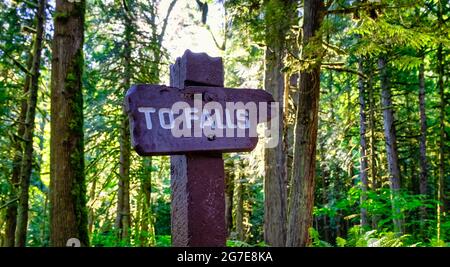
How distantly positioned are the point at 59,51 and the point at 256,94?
414cm

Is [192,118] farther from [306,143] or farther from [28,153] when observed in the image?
[28,153]

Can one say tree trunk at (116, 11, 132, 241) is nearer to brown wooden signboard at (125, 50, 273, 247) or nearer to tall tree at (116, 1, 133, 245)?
tall tree at (116, 1, 133, 245)

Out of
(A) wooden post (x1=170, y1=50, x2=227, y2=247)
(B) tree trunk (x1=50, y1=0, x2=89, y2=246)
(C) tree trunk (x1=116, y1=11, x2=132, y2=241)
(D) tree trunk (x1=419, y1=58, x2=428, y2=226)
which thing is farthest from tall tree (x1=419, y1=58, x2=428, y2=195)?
(A) wooden post (x1=170, y1=50, x2=227, y2=247)

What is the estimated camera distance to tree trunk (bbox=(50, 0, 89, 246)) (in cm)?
564

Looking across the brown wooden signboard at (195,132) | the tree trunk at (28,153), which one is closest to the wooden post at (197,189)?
the brown wooden signboard at (195,132)

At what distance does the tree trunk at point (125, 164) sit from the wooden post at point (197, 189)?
6.88m

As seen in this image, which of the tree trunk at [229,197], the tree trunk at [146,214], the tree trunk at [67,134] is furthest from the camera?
the tree trunk at [229,197]

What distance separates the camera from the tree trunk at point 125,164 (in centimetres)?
935

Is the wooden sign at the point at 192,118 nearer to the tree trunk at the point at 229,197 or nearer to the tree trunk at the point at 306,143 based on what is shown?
the tree trunk at the point at 306,143

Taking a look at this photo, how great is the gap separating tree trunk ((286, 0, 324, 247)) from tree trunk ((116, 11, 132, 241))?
15.0 ft

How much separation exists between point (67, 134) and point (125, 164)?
12.5 ft

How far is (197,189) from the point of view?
2502mm
